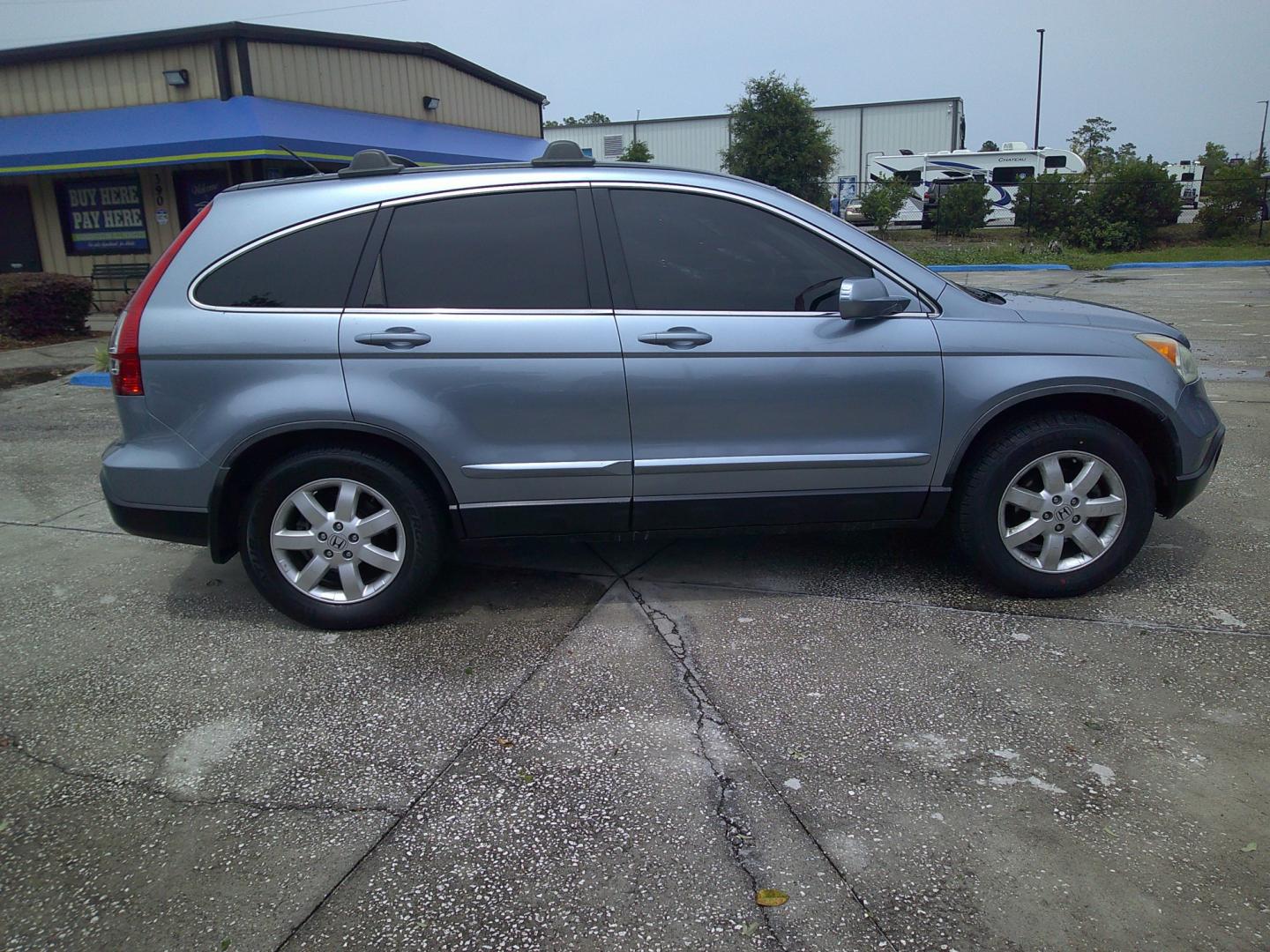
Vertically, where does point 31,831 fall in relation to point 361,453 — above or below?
below

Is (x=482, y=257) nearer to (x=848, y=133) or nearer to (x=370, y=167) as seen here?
(x=370, y=167)

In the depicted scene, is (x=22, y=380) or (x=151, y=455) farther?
(x=22, y=380)

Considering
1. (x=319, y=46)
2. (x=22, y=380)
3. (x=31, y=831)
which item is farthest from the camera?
(x=319, y=46)

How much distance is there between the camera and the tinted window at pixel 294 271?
3.82 meters

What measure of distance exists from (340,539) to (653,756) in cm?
167

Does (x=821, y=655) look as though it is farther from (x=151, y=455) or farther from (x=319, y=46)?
(x=319, y=46)

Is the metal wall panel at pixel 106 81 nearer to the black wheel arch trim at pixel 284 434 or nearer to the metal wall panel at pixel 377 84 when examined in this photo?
the metal wall panel at pixel 377 84

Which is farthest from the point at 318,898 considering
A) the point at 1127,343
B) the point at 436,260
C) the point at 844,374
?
the point at 1127,343

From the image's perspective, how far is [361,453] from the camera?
3.86m

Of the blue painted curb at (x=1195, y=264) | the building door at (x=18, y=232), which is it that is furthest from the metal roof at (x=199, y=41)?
the blue painted curb at (x=1195, y=264)

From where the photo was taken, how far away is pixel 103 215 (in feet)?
56.0

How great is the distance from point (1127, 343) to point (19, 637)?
16.3ft

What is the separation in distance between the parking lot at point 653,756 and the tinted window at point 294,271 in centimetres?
143

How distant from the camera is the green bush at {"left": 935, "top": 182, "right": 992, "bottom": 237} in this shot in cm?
2772
